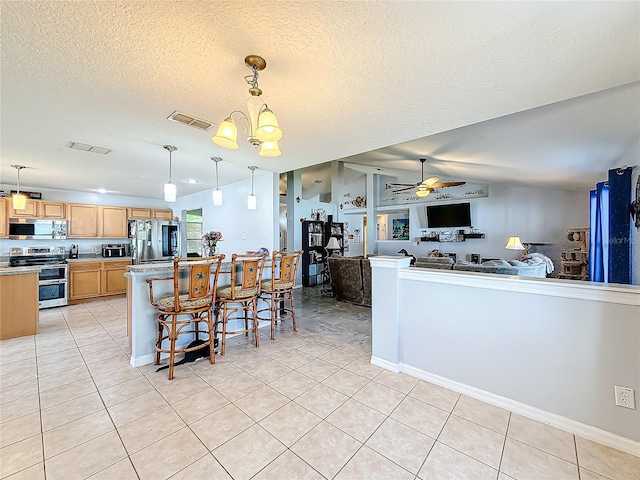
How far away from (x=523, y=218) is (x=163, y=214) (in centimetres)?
918

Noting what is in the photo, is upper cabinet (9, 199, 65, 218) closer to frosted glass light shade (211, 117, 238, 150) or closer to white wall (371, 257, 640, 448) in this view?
frosted glass light shade (211, 117, 238, 150)

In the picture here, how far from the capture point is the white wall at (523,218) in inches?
231

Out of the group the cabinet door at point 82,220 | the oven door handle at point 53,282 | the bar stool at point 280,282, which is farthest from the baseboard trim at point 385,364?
the cabinet door at point 82,220

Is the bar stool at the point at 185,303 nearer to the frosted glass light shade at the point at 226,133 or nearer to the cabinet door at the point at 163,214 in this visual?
the frosted glass light shade at the point at 226,133

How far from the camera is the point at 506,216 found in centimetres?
670

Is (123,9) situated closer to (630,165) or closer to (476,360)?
(476,360)

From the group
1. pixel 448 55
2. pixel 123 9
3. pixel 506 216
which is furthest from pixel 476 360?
pixel 506 216

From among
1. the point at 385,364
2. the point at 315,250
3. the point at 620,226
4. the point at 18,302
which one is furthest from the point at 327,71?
the point at 315,250

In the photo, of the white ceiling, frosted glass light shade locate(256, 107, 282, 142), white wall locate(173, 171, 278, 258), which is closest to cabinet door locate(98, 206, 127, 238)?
white wall locate(173, 171, 278, 258)

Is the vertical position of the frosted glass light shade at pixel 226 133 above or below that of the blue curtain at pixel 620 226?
above

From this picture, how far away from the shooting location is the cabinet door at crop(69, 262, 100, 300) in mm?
5188

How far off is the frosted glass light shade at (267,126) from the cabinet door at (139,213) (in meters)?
6.26

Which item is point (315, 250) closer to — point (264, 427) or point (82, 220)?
point (82, 220)

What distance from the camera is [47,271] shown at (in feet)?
15.6
